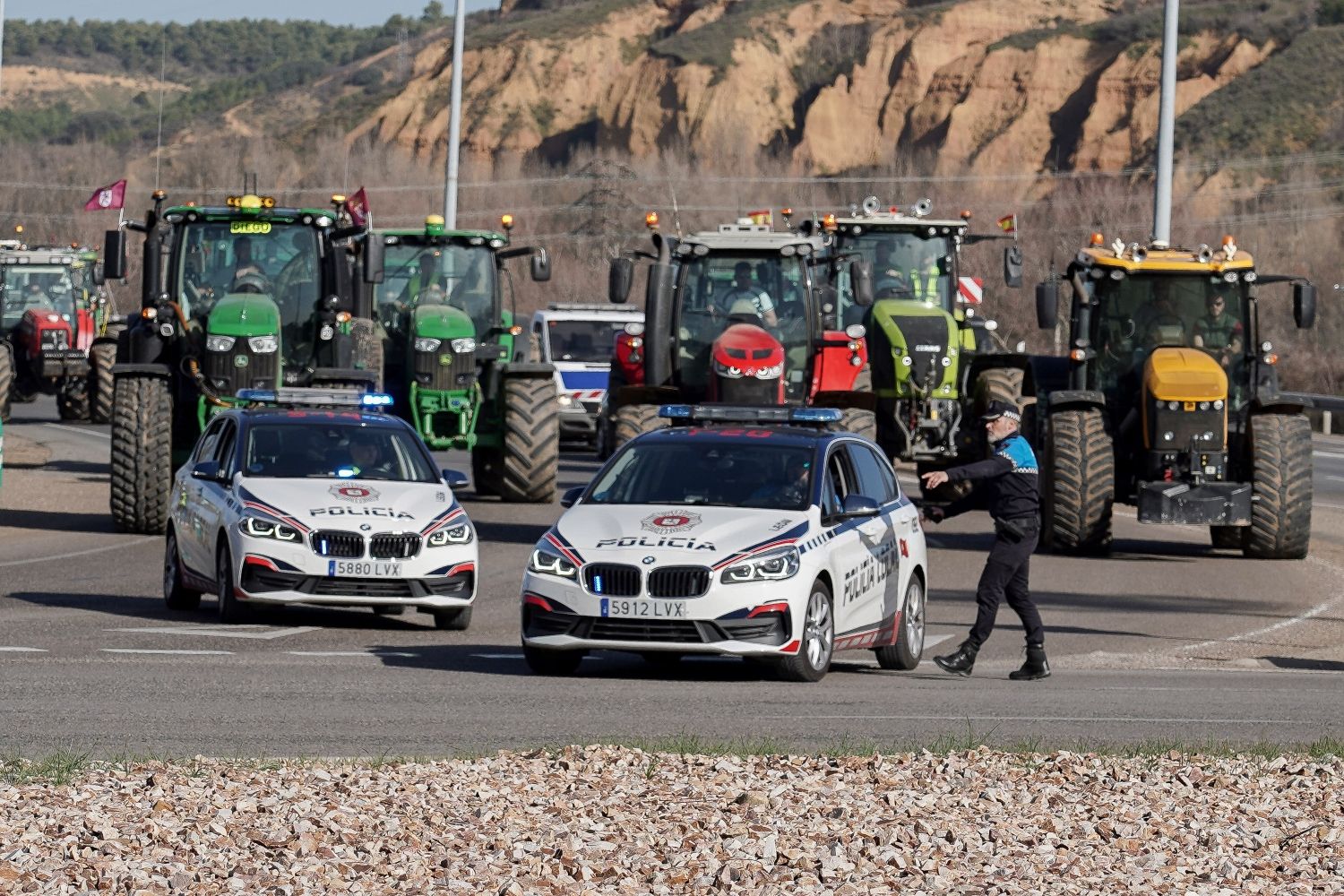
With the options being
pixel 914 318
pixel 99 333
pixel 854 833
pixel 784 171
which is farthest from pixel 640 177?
pixel 854 833

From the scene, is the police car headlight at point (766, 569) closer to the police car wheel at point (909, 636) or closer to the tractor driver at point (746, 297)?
the police car wheel at point (909, 636)

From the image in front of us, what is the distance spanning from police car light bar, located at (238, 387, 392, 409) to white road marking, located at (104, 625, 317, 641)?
305 cm

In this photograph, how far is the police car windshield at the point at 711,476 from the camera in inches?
609

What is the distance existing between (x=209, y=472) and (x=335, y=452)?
1.07 meters

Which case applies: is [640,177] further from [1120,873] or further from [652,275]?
[1120,873]

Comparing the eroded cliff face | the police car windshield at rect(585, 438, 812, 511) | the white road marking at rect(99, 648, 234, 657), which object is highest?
the eroded cliff face

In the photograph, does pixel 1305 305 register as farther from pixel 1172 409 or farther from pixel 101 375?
pixel 101 375

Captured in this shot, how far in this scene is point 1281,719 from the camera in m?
13.4

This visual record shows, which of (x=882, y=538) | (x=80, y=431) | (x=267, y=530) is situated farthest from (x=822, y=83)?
(x=882, y=538)

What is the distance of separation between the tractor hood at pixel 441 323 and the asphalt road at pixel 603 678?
5.07 m

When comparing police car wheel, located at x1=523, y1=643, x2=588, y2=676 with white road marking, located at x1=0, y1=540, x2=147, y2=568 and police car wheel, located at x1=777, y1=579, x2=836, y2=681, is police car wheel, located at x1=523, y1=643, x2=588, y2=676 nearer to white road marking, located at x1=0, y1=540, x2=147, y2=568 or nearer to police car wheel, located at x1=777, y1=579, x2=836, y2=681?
police car wheel, located at x1=777, y1=579, x2=836, y2=681

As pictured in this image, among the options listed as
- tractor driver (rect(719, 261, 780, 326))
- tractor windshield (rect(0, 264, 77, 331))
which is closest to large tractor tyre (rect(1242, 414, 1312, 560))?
tractor driver (rect(719, 261, 780, 326))

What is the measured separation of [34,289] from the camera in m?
48.6

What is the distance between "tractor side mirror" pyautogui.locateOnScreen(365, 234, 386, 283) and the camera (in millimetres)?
25859
